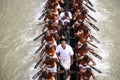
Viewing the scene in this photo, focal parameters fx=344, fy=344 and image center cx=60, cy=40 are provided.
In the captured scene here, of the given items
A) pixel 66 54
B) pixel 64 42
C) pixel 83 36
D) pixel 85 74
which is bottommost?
pixel 85 74

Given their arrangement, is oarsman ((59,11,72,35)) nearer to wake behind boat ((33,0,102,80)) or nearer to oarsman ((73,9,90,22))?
wake behind boat ((33,0,102,80))

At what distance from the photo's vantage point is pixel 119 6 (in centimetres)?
1371

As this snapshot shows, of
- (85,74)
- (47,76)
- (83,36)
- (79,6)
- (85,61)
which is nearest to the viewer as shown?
(47,76)

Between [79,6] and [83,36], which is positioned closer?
[83,36]

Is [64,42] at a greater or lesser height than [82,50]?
greater

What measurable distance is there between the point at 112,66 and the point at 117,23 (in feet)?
8.47

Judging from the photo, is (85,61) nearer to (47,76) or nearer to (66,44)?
(66,44)

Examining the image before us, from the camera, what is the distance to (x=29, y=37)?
11.6 metres

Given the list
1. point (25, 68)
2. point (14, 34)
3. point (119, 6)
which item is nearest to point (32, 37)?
point (14, 34)

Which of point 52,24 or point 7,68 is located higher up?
point 52,24

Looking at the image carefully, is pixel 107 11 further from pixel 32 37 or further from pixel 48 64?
pixel 48 64

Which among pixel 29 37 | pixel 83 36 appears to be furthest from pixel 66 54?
pixel 29 37

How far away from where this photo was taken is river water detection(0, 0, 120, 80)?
10320 millimetres

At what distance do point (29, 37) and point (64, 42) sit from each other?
3141 millimetres
